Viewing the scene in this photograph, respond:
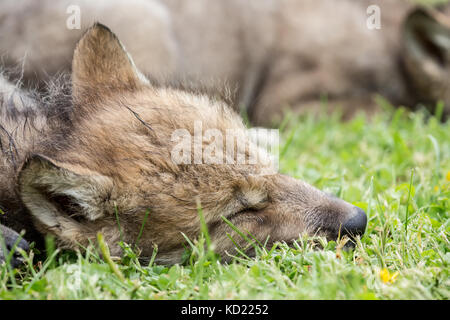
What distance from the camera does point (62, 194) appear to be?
2.54m

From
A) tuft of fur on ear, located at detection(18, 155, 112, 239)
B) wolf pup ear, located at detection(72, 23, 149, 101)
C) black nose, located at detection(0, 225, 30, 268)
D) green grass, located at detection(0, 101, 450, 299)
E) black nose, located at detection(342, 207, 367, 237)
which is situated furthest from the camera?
wolf pup ear, located at detection(72, 23, 149, 101)

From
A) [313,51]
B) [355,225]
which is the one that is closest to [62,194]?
[355,225]

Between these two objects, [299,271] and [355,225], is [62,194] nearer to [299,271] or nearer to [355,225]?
[299,271]

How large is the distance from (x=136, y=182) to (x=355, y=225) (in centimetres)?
114

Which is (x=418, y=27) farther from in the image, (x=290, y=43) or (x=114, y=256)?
(x=114, y=256)

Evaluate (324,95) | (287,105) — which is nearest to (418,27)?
(324,95)

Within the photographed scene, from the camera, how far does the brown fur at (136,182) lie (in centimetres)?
259

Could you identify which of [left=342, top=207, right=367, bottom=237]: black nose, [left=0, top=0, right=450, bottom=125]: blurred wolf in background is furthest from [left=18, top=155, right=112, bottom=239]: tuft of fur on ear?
[left=0, top=0, right=450, bottom=125]: blurred wolf in background

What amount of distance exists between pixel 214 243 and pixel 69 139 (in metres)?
0.89

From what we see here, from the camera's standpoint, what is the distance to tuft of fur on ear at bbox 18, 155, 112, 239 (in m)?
2.40

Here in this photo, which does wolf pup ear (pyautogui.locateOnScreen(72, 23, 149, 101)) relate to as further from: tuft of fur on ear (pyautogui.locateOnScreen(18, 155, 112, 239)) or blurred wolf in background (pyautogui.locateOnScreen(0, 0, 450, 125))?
blurred wolf in background (pyautogui.locateOnScreen(0, 0, 450, 125))

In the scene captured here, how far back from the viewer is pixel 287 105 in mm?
6492

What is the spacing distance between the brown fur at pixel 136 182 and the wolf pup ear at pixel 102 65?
4cm

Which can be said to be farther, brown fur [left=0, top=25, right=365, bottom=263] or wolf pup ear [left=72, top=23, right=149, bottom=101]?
wolf pup ear [left=72, top=23, right=149, bottom=101]
